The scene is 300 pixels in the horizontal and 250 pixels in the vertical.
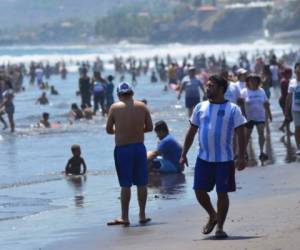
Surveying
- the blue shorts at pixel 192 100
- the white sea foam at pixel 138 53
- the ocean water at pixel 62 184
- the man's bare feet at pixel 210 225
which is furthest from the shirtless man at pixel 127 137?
the white sea foam at pixel 138 53

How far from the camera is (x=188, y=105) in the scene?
26562 millimetres

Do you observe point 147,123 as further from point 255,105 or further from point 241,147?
point 255,105

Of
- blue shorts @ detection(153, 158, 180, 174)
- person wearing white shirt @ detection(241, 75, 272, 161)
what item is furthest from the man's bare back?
person wearing white shirt @ detection(241, 75, 272, 161)

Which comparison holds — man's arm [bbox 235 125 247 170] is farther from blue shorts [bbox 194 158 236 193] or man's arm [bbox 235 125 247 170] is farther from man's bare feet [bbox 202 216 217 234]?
→ man's bare feet [bbox 202 216 217 234]

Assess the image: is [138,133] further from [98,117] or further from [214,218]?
[98,117]

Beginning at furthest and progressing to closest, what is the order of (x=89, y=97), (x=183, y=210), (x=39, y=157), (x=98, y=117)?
(x=89, y=97)
(x=98, y=117)
(x=39, y=157)
(x=183, y=210)

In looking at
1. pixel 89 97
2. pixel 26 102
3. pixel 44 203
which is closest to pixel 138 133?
pixel 44 203

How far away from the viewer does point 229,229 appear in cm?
1124

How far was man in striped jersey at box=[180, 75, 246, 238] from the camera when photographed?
1082 cm

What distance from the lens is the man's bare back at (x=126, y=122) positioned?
1234cm

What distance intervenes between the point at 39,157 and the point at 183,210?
9722 mm

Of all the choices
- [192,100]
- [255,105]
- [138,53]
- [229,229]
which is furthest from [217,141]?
[138,53]

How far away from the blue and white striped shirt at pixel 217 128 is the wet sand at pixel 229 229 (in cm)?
67

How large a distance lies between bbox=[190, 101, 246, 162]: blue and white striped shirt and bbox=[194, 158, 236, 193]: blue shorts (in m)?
0.05
